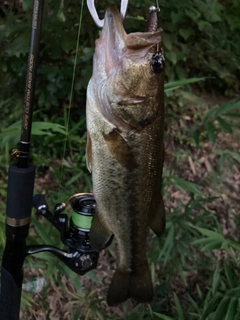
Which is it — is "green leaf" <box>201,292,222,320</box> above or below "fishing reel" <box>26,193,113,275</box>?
below

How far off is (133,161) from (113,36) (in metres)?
0.38

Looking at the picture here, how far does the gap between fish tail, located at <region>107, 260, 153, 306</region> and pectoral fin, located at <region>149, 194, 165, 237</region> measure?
0.52 feet

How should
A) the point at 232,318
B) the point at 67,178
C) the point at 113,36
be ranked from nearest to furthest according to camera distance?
the point at 113,36, the point at 232,318, the point at 67,178

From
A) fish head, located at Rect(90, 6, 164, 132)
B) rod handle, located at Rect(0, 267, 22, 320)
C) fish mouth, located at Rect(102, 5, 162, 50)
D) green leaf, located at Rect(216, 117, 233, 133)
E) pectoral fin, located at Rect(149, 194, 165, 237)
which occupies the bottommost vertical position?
rod handle, located at Rect(0, 267, 22, 320)

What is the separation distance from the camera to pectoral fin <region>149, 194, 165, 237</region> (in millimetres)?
1335

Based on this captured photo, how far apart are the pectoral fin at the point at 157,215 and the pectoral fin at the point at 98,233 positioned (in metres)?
0.16

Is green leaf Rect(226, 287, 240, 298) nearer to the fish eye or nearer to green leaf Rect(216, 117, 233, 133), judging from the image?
green leaf Rect(216, 117, 233, 133)

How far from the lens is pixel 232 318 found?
174 centimetres

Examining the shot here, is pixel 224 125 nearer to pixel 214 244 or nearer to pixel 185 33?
pixel 214 244

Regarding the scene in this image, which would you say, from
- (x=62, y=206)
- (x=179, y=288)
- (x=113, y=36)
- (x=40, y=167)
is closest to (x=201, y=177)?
(x=179, y=288)

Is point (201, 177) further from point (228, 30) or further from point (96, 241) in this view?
point (96, 241)

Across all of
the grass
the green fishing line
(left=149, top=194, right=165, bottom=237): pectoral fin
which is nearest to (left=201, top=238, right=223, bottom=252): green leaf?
the grass

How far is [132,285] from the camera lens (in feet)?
4.80

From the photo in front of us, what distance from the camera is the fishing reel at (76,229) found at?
55.6 inches
